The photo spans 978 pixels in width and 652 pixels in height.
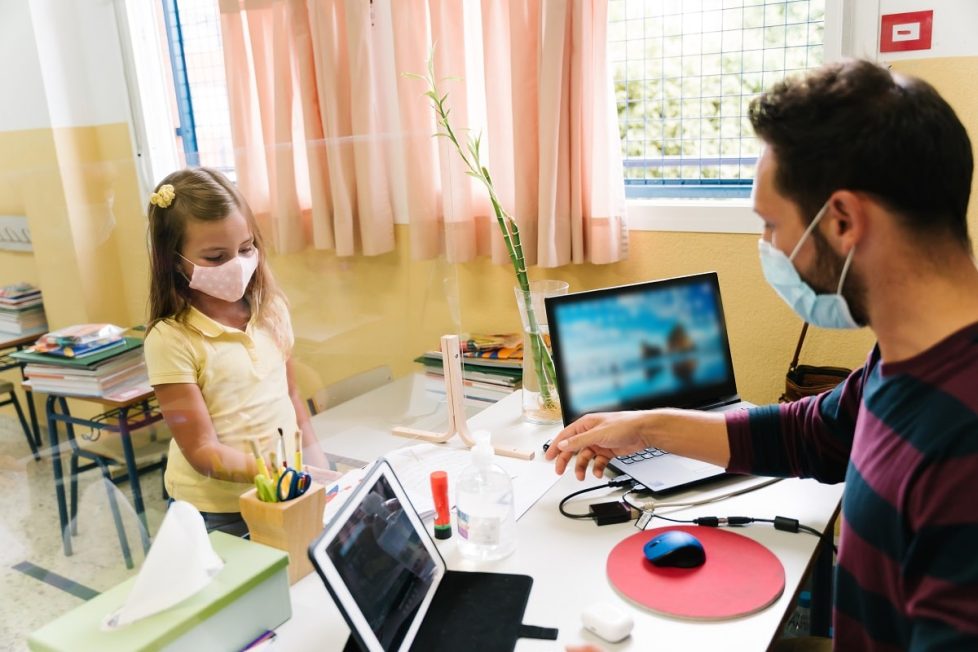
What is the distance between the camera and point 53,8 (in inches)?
57.2

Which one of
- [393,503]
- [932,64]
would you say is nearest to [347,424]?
[393,503]

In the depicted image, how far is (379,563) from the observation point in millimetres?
971

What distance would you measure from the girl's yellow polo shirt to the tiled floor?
3.6 inches

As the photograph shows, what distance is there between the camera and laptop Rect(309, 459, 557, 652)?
2.87 ft

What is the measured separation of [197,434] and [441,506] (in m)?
0.47

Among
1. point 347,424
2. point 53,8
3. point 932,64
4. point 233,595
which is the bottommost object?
point 347,424

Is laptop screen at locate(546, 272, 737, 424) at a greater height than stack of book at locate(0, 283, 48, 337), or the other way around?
stack of book at locate(0, 283, 48, 337)

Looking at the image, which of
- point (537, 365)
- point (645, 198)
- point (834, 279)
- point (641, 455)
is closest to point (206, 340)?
point (537, 365)

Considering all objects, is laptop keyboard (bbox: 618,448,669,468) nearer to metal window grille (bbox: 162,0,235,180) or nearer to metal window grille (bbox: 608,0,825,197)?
metal window grille (bbox: 608,0,825,197)

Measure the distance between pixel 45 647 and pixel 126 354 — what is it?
693 mm

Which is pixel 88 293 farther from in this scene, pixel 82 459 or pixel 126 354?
pixel 82 459

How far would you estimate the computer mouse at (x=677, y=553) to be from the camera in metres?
1.10

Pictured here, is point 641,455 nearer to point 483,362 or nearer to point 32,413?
point 483,362

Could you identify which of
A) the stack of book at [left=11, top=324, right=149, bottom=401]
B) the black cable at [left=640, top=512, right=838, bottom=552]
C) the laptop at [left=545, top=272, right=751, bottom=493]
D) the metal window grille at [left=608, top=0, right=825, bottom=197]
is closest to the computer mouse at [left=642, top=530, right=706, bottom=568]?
the black cable at [left=640, top=512, right=838, bottom=552]
